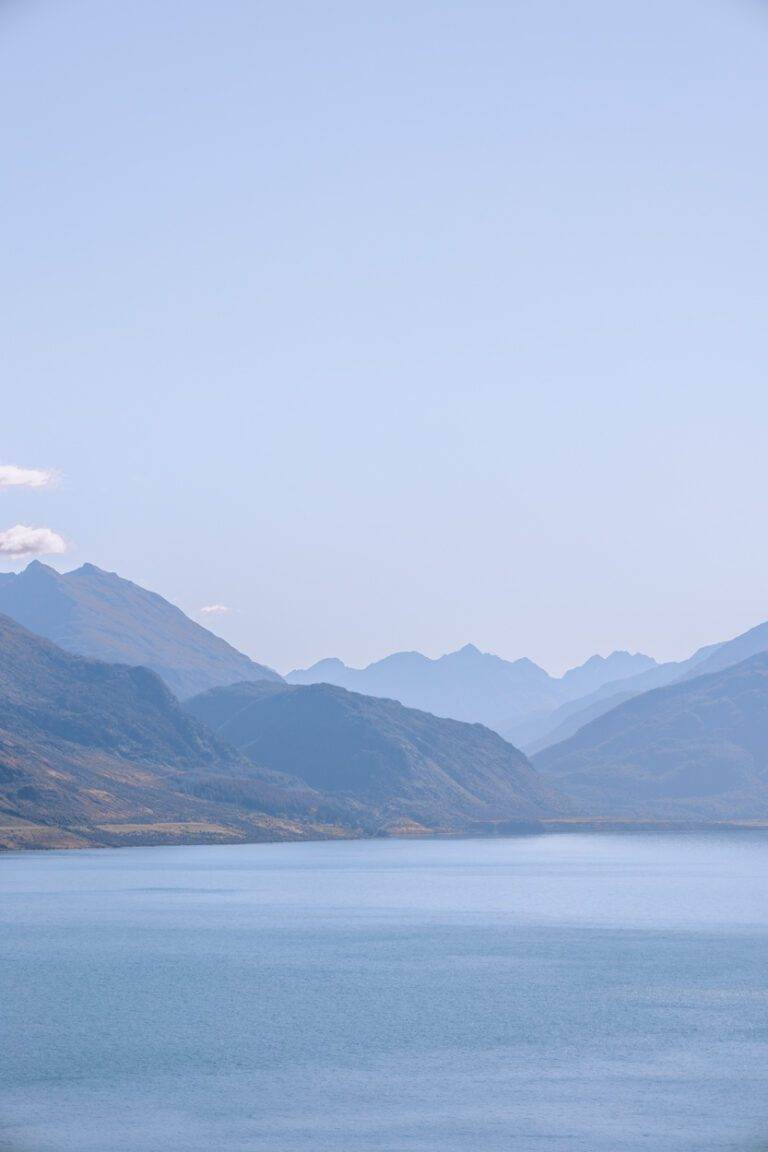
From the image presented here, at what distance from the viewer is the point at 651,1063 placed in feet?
367

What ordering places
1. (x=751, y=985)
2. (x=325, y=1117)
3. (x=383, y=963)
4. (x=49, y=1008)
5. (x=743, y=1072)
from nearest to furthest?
(x=325, y=1117) < (x=743, y=1072) < (x=49, y=1008) < (x=751, y=985) < (x=383, y=963)

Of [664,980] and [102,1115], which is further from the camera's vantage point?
[664,980]

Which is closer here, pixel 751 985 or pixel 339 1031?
pixel 339 1031

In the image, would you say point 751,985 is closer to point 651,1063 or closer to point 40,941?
point 651,1063

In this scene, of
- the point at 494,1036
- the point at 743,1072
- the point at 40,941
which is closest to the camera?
the point at 743,1072

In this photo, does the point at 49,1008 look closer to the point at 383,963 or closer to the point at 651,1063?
the point at 383,963

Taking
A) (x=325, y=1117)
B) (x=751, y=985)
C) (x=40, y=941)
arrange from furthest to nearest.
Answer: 1. (x=40, y=941)
2. (x=751, y=985)
3. (x=325, y=1117)

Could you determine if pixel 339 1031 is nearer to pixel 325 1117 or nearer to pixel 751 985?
pixel 325 1117

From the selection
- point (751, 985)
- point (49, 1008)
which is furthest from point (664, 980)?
point (49, 1008)

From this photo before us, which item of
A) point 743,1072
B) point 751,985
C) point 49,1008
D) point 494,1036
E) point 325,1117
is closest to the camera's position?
point 325,1117

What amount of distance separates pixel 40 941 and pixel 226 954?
25393 mm

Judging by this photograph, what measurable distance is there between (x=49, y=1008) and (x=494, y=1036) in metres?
39.7

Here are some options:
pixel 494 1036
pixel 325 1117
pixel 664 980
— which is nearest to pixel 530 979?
Answer: pixel 664 980

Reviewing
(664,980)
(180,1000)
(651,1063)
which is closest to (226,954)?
(180,1000)
